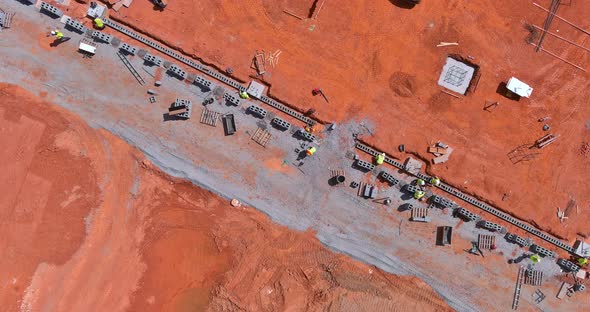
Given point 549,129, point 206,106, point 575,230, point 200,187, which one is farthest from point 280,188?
point 575,230

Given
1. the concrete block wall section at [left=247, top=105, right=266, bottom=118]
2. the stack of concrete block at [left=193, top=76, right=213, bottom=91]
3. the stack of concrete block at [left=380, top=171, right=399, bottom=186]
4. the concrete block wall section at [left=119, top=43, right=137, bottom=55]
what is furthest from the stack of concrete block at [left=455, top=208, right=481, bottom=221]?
the concrete block wall section at [left=119, top=43, right=137, bottom=55]

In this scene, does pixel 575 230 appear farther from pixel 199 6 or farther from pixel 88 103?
pixel 88 103

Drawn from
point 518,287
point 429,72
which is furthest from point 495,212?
point 429,72

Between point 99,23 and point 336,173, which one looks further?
point 336,173

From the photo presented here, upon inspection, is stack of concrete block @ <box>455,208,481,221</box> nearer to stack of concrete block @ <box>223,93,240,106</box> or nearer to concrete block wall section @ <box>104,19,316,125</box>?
concrete block wall section @ <box>104,19,316,125</box>

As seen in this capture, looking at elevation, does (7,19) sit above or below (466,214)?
below

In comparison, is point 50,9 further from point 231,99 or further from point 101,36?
point 231,99
